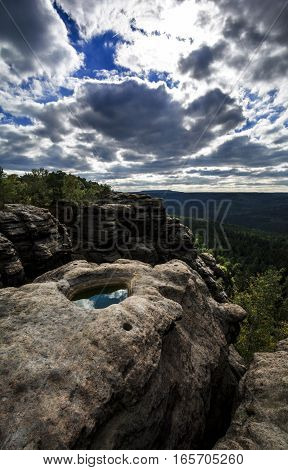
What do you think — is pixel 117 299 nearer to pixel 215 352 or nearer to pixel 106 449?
pixel 215 352

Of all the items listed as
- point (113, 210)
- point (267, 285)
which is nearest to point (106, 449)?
point (267, 285)

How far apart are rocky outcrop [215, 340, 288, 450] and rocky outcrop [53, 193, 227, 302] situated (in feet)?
141

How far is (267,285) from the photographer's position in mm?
52938

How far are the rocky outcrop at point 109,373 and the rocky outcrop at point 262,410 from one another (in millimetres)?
2352

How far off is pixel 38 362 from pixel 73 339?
6.94 feet

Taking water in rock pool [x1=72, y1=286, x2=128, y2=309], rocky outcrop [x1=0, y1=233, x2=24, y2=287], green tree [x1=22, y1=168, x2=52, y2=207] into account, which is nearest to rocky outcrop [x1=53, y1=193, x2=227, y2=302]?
green tree [x1=22, y1=168, x2=52, y2=207]

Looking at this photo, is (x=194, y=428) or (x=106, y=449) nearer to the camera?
(x=106, y=449)

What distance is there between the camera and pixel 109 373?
12.6 metres

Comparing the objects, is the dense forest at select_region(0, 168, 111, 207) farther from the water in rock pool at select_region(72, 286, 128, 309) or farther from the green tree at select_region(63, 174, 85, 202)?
the water in rock pool at select_region(72, 286, 128, 309)

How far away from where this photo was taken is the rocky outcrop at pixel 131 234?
226 feet

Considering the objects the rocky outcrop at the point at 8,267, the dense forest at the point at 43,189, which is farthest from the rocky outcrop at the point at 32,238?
the dense forest at the point at 43,189

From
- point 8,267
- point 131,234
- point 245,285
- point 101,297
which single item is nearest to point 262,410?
point 101,297

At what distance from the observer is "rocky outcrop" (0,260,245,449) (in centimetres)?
1104

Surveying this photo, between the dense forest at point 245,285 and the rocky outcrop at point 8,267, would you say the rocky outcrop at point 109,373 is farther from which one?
the dense forest at point 245,285
